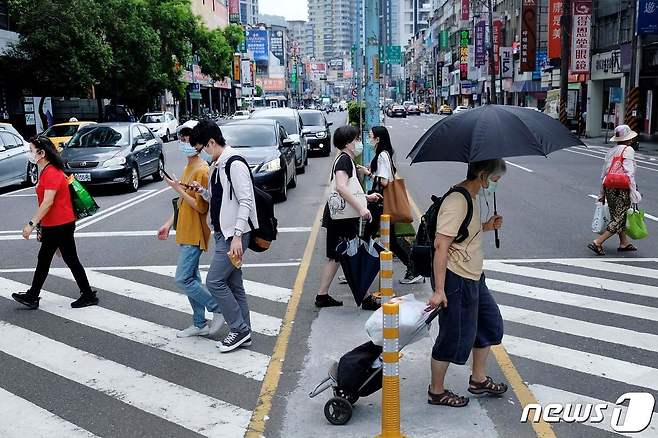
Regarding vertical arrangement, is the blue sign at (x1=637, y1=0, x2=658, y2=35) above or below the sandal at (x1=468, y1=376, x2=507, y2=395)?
above

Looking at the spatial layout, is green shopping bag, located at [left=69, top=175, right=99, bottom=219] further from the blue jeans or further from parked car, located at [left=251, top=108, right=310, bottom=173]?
parked car, located at [left=251, top=108, right=310, bottom=173]

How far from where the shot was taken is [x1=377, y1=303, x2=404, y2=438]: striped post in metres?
3.83

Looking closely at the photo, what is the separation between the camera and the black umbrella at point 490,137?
4.23 meters

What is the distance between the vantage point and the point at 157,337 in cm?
652

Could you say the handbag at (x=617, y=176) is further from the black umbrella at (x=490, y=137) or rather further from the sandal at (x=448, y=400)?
the sandal at (x=448, y=400)

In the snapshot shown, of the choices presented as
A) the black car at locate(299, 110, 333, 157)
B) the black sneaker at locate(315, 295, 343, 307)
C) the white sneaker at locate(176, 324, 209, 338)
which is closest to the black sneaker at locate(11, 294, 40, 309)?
the white sneaker at locate(176, 324, 209, 338)

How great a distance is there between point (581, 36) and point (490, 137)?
111ft

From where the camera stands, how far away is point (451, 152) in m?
4.35

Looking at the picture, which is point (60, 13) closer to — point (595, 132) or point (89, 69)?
point (89, 69)

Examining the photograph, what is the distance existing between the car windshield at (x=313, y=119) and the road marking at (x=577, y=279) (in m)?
18.3

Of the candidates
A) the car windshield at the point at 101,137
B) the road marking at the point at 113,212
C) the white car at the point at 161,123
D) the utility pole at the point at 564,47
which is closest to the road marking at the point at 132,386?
the road marking at the point at 113,212

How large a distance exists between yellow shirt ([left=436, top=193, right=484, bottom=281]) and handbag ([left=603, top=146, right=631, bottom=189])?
5403 millimetres

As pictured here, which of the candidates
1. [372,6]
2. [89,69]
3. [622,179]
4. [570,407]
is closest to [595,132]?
[89,69]

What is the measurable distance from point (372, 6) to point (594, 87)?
99.8ft
